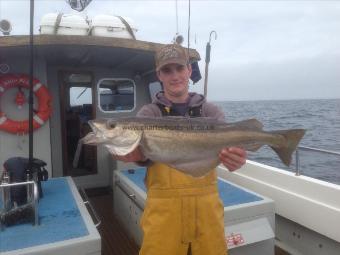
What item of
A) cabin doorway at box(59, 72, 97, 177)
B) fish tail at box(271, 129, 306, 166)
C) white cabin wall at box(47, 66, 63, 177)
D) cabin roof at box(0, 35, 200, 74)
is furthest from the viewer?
cabin doorway at box(59, 72, 97, 177)

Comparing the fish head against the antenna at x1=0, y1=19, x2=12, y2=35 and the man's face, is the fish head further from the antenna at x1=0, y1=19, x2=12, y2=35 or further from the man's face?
the antenna at x1=0, y1=19, x2=12, y2=35

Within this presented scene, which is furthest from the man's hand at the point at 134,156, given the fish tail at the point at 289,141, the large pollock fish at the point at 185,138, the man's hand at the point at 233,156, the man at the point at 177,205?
the fish tail at the point at 289,141

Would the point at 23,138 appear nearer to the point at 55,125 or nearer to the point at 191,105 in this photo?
the point at 55,125

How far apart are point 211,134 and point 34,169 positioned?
3553 mm

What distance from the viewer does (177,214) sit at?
3.11 m

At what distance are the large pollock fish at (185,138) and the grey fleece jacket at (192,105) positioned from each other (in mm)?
289

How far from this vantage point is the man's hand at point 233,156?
2932mm

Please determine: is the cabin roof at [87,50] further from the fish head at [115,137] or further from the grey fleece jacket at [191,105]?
the fish head at [115,137]

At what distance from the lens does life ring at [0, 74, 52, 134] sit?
264 inches

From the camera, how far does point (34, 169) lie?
17.9ft

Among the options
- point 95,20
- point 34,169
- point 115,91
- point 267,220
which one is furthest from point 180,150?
point 115,91

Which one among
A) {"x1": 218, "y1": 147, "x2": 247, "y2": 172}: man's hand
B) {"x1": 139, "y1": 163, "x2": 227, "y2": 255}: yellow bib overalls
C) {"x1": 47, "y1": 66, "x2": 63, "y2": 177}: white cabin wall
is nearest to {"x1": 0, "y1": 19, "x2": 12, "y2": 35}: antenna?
{"x1": 47, "y1": 66, "x2": 63, "y2": 177}: white cabin wall

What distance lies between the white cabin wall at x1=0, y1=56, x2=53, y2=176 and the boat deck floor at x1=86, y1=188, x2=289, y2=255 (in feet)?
5.07

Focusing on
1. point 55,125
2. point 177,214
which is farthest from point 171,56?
point 55,125
